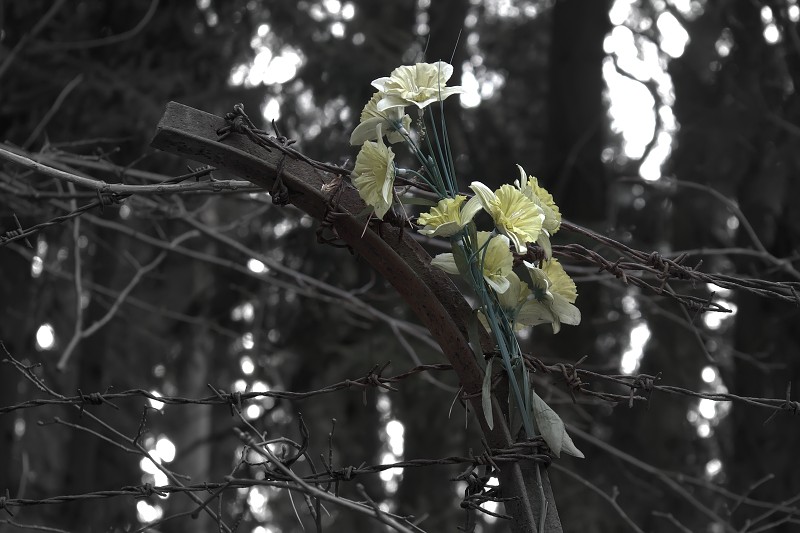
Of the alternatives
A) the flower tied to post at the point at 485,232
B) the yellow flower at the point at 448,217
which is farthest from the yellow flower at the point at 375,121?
the yellow flower at the point at 448,217

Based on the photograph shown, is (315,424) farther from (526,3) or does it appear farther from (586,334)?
(526,3)

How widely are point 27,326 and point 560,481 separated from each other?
3130 mm

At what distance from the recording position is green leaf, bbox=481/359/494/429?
1.39 metres

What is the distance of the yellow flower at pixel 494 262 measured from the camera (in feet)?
4.68

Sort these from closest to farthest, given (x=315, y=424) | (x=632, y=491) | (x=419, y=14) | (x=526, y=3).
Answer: (x=632, y=491) < (x=315, y=424) < (x=419, y=14) < (x=526, y=3)

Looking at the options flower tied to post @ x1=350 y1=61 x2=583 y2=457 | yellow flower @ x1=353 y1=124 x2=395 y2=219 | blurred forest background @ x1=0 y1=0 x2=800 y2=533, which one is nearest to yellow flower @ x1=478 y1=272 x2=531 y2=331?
flower tied to post @ x1=350 y1=61 x2=583 y2=457

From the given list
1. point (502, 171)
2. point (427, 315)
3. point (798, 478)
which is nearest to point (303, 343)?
point (502, 171)

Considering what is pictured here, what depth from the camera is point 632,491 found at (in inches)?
227

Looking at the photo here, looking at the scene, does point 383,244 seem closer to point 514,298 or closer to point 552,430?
point 514,298

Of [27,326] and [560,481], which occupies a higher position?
[27,326]

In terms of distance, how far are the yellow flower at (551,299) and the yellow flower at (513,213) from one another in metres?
0.11

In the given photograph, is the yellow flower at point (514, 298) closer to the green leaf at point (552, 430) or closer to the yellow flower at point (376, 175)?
the green leaf at point (552, 430)

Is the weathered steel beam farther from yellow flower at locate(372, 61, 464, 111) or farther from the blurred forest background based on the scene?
the blurred forest background

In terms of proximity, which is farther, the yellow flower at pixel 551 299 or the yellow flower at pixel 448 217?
the yellow flower at pixel 551 299
